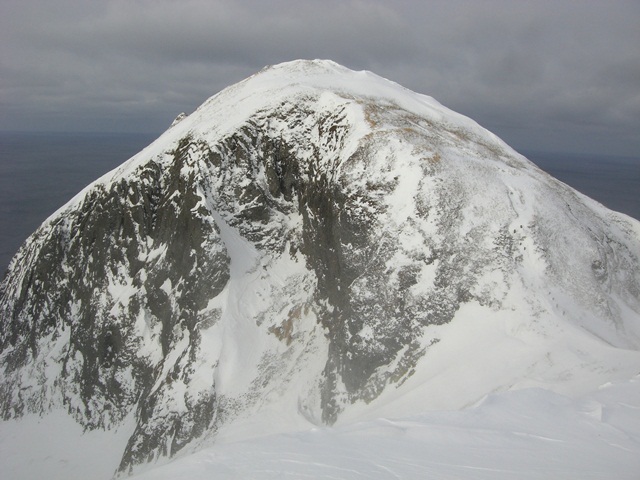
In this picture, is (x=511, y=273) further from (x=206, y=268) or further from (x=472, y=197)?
(x=206, y=268)

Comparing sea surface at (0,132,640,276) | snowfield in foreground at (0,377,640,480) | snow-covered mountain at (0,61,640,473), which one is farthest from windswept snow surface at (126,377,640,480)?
sea surface at (0,132,640,276)

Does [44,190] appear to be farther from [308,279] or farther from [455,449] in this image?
[455,449]

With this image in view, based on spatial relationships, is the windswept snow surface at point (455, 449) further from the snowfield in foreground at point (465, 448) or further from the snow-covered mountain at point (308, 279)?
the snow-covered mountain at point (308, 279)

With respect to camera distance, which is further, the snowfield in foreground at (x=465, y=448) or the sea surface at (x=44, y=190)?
the sea surface at (x=44, y=190)

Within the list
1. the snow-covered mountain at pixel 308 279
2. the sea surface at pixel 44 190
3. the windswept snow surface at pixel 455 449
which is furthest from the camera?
the sea surface at pixel 44 190

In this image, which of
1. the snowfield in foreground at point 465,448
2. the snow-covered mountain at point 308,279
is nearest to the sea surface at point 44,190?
the snow-covered mountain at point 308,279

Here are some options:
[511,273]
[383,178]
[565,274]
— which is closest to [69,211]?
[383,178]
